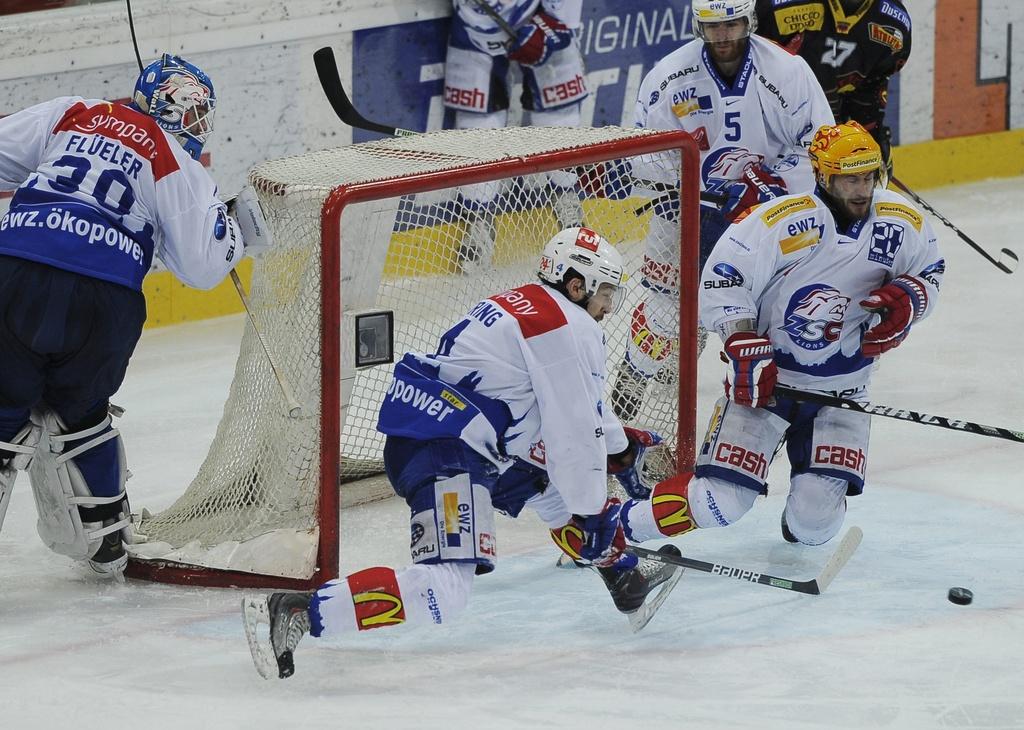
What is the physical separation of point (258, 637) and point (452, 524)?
41cm

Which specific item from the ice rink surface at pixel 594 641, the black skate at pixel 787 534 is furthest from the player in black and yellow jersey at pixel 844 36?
the black skate at pixel 787 534

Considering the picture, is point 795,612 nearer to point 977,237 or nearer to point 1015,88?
point 977,237

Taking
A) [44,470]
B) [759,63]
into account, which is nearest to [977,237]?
[759,63]

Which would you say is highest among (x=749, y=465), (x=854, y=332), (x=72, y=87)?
(x=72, y=87)

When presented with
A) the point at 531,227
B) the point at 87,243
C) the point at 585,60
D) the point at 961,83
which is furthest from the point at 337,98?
the point at 961,83

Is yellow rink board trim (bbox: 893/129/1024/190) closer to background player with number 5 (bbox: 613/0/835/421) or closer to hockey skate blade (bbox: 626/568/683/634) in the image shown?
background player with number 5 (bbox: 613/0/835/421)

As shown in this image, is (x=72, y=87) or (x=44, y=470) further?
(x=72, y=87)

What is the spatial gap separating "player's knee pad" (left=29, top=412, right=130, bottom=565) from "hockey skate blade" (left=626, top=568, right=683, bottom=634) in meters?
A: 1.12

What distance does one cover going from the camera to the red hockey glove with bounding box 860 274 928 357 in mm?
3846

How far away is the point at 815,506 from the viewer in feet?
13.0

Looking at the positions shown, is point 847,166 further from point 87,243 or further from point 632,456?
point 87,243

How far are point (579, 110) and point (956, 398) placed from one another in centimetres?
200

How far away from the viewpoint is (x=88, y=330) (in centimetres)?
355

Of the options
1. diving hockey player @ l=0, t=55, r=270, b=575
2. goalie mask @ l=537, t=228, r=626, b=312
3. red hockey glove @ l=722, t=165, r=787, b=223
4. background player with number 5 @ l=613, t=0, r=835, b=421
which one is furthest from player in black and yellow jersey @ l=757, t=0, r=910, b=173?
diving hockey player @ l=0, t=55, r=270, b=575
